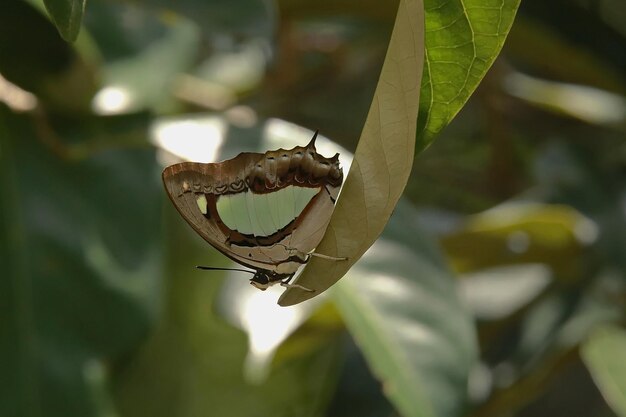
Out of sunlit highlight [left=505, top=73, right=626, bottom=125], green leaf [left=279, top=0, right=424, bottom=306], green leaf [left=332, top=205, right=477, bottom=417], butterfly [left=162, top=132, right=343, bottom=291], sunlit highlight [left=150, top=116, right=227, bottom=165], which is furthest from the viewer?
sunlit highlight [left=505, top=73, right=626, bottom=125]

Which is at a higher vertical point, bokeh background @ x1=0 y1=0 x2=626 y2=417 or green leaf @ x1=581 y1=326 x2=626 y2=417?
bokeh background @ x1=0 y1=0 x2=626 y2=417

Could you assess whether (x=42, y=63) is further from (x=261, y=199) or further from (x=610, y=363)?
(x=610, y=363)

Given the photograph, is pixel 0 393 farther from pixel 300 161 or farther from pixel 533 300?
pixel 533 300

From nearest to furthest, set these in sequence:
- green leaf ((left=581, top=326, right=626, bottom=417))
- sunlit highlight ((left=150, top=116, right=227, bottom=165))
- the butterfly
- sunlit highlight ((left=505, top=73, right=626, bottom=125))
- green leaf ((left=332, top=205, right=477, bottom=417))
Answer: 1. the butterfly
2. green leaf ((left=332, top=205, right=477, bottom=417))
3. sunlit highlight ((left=150, top=116, right=227, bottom=165))
4. green leaf ((left=581, top=326, right=626, bottom=417))
5. sunlit highlight ((left=505, top=73, right=626, bottom=125))

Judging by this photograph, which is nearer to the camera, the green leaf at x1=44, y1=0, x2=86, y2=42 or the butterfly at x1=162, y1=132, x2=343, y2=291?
the green leaf at x1=44, y1=0, x2=86, y2=42

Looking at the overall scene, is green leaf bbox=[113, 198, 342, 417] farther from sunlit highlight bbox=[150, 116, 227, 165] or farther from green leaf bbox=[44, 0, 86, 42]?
green leaf bbox=[44, 0, 86, 42]

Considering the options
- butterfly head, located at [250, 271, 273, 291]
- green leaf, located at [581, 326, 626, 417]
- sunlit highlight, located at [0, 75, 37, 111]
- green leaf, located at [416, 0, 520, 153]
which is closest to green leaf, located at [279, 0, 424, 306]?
green leaf, located at [416, 0, 520, 153]

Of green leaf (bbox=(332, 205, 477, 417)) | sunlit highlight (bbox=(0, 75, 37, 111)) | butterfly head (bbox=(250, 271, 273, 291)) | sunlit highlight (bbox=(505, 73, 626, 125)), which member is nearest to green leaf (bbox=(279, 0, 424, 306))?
butterfly head (bbox=(250, 271, 273, 291))

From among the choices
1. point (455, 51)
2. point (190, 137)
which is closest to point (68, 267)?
point (190, 137)

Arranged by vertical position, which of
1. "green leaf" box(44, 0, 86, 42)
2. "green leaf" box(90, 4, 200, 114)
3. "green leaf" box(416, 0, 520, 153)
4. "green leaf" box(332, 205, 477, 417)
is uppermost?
"green leaf" box(90, 4, 200, 114)
